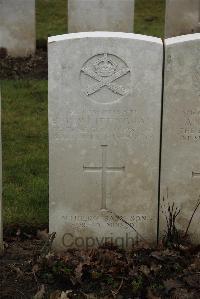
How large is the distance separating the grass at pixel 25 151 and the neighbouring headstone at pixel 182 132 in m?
1.23

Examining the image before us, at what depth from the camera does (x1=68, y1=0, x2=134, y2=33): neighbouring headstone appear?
11211 mm

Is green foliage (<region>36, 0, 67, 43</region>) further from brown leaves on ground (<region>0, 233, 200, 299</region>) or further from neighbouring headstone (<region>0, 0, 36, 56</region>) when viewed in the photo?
brown leaves on ground (<region>0, 233, 200, 299</region>)

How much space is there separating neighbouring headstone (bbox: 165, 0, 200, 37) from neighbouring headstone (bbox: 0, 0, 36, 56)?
2451 millimetres

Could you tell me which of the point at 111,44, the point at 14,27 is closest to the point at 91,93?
the point at 111,44

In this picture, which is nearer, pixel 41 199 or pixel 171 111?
pixel 171 111

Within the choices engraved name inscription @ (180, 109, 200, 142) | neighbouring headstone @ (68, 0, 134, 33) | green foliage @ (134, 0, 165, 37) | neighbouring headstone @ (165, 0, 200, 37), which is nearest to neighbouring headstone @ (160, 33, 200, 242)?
engraved name inscription @ (180, 109, 200, 142)

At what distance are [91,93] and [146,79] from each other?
1.28 feet

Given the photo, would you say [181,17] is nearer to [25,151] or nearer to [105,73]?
[25,151]

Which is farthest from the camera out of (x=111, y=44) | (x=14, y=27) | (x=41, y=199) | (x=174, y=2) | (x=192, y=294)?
(x=174, y=2)

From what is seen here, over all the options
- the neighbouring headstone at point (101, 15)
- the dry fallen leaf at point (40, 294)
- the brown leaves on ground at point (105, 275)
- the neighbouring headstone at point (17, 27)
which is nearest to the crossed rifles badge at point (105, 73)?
the brown leaves on ground at point (105, 275)

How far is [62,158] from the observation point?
4930 mm

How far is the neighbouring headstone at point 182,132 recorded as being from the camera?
15.8 ft

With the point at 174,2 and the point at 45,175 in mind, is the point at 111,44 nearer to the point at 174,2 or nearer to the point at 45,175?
the point at 45,175

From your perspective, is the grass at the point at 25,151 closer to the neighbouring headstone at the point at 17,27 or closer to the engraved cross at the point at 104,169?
the engraved cross at the point at 104,169
